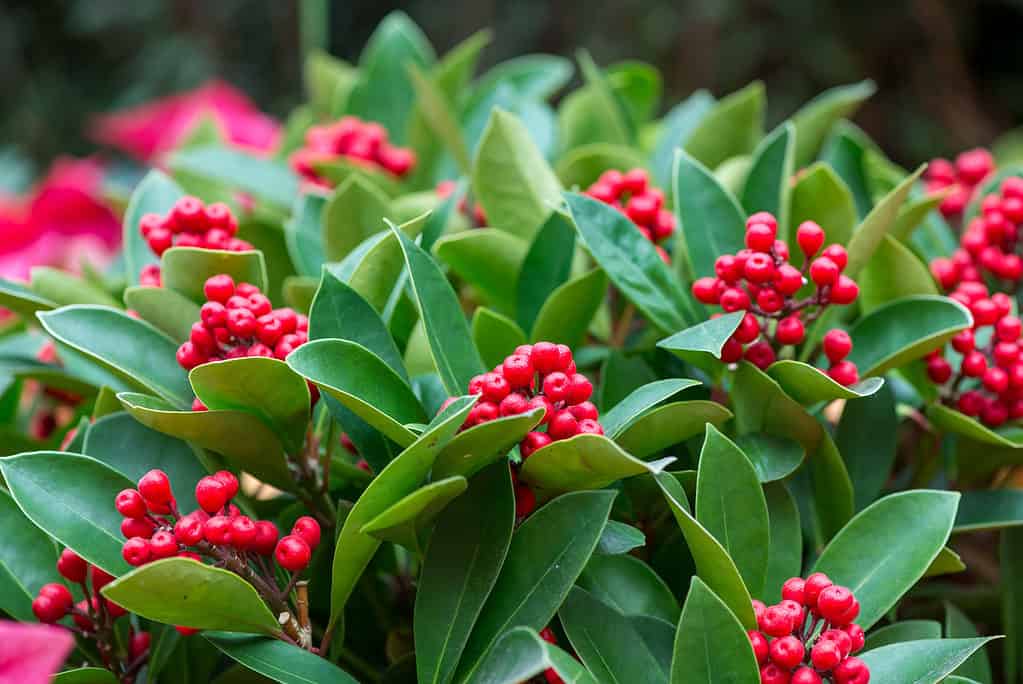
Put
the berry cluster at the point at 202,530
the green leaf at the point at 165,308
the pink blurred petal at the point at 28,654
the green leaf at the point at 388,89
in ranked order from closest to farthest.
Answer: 1. the pink blurred petal at the point at 28,654
2. the berry cluster at the point at 202,530
3. the green leaf at the point at 165,308
4. the green leaf at the point at 388,89

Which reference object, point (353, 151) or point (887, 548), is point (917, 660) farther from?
point (353, 151)

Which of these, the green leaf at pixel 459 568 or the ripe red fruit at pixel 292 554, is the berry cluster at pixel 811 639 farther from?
the ripe red fruit at pixel 292 554

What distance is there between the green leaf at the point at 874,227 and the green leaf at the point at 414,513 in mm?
325

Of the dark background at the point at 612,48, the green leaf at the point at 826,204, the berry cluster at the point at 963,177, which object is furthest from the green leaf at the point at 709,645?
the dark background at the point at 612,48

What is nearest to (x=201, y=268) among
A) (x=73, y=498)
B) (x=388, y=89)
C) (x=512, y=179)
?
(x=73, y=498)

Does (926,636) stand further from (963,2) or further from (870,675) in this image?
(963,2)

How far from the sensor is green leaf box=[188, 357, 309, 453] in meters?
0.61

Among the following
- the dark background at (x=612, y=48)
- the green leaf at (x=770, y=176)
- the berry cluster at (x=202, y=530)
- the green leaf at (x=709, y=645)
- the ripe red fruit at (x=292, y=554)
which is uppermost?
the green leaf at (x=770, y=176)

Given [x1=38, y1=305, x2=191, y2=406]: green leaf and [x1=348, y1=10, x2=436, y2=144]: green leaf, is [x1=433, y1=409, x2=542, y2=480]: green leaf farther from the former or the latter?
[x1=348, y1=10, x2=436, y2=144]: green leaf

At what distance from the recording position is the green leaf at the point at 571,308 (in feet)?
2.45

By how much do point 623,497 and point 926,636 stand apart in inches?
8.0

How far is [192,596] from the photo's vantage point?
558 millimetres

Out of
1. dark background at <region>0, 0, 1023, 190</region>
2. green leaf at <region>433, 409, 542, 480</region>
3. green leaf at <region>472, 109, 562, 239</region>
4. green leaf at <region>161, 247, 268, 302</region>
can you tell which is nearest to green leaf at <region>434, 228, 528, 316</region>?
green leaf at <region>472, 109, 562, 239</region>

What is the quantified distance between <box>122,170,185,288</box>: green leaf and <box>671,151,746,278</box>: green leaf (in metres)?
0.43
